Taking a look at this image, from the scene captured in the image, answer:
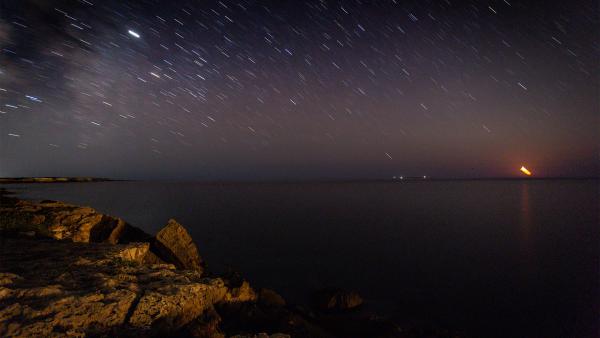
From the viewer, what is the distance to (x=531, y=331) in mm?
10305

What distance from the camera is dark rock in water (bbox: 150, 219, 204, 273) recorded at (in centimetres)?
1118

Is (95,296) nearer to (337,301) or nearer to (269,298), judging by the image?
(269,298)

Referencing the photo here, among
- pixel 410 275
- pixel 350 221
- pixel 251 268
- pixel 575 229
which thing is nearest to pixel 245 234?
pixel 251 268

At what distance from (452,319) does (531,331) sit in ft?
8.65

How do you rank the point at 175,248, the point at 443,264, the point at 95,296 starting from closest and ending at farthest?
the point at 95,296
the point at 175,248
the point at 443,264

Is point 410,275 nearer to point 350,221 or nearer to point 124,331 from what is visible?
point 124,331

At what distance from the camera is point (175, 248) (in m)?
11.6

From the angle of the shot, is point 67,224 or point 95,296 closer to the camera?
point 95,296

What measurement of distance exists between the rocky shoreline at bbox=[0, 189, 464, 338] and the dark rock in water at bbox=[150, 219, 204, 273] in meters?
1.59

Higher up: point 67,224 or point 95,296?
point 95,296

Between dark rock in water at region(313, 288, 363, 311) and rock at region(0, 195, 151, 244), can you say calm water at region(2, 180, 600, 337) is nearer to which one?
dark rock in water at region(313, 288, 363, 311)

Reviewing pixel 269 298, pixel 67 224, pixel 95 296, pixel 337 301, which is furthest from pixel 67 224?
pixel 337 301

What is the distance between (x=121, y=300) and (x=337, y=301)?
824cm

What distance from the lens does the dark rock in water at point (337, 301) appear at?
1086cm
